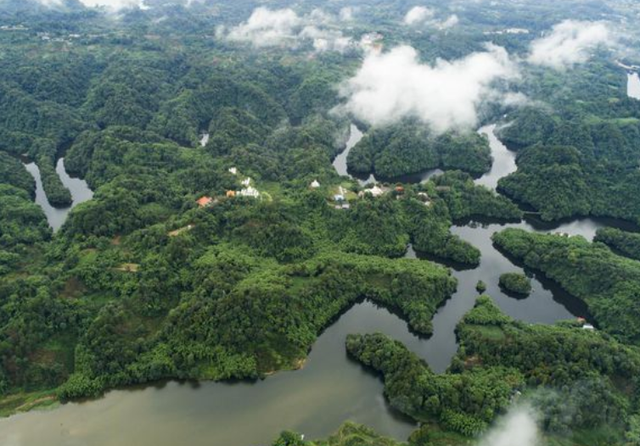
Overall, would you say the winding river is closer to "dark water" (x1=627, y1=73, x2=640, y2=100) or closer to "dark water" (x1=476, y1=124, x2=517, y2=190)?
"dark water" (x1=476, y1=124, x2=517, y2=190)

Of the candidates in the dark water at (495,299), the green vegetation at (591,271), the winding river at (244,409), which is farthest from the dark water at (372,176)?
the winding river at (244,409)

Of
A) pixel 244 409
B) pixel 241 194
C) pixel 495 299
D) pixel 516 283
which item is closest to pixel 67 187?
pixel 241 194

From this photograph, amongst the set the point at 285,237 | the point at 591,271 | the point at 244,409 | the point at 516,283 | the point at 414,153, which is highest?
the point at 285,237

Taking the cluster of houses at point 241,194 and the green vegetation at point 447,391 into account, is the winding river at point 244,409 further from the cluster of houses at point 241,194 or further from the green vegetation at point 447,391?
the cluster of houses at point 241,194

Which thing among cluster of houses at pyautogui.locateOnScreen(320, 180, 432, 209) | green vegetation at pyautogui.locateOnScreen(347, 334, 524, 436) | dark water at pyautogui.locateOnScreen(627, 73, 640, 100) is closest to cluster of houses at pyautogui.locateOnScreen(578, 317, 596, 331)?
green vegetation at pyautogui.locateOnScreen(347, 334, 524, 436)

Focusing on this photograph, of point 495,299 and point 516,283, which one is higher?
point 516,283

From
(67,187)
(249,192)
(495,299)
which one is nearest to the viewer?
(495,299)

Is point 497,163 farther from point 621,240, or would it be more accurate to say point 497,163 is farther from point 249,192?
point 249,192
